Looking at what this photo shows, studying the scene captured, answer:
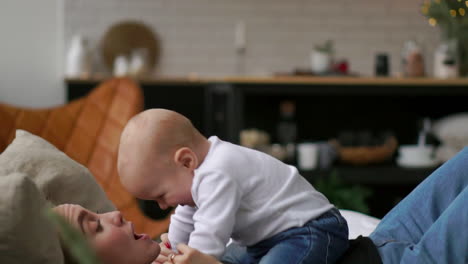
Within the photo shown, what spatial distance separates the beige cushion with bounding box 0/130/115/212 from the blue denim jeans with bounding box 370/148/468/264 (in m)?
0.65

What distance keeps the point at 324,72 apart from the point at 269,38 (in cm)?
126

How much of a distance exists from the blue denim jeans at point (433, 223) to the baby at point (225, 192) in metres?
0.14

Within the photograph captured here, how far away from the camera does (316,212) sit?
123 cm

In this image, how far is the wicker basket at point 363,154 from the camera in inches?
161

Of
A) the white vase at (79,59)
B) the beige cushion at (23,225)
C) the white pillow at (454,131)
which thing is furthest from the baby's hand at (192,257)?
the white vase at (79,59)

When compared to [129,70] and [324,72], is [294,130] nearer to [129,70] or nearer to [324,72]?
[324,72]

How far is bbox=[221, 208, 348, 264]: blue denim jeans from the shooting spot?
1.18 m

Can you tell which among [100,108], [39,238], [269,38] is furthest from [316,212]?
[269,38]

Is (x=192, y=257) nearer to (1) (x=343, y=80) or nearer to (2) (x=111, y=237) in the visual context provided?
(2) (x=111, y=237)

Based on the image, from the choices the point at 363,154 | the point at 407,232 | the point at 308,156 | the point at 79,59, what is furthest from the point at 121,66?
the point at 407,232

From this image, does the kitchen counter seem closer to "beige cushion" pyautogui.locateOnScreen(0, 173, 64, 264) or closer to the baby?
the baby

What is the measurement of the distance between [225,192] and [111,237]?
205mm

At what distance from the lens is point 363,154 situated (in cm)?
407

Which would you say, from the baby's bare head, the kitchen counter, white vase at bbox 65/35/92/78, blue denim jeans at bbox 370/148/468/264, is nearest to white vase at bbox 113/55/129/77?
white vase at bbox 65/35/92/78
